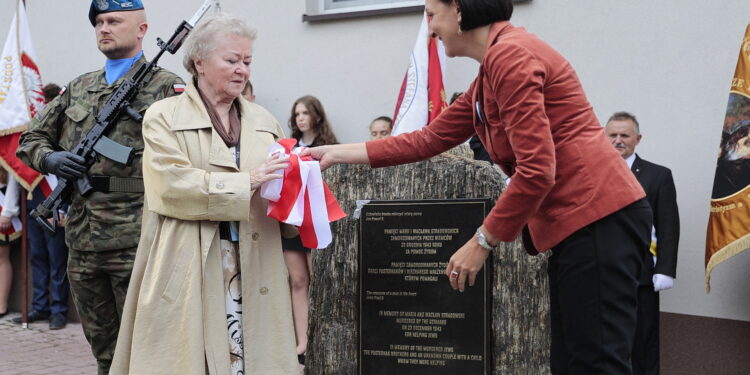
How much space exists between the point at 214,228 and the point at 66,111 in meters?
1.47

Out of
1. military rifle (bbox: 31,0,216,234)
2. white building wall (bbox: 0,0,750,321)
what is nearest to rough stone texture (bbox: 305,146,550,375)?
military rifle (bbox: 31,0,216,234)

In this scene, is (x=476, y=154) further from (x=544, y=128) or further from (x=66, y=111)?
(x=544, y=128)

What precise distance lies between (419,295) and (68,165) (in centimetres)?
192

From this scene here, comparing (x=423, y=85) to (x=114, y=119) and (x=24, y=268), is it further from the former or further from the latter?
(x=24, y=268)

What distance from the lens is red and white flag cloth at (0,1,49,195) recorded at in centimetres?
797

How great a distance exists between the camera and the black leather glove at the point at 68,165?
414cm

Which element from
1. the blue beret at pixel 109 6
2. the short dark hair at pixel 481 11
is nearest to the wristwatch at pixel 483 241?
the short dark hair at pixel 481 11

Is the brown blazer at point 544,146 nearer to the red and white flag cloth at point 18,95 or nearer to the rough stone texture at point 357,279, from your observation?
the rough stone texture at point 357,279

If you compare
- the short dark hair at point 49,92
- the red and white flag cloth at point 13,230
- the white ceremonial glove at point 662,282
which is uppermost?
the short dark hair at point 49,92

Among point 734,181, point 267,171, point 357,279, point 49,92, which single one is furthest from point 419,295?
point 49,92

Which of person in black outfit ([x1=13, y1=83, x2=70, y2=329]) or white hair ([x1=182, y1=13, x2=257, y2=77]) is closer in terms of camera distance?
white hair ([x1=182, y1=13, x2=257, y2=77])

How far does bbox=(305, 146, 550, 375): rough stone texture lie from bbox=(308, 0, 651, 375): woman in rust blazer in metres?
1.34

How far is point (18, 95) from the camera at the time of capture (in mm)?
7984

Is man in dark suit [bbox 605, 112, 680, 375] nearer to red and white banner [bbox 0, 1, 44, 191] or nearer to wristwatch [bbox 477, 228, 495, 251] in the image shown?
wristwatch [bbox 477, 228, 495, 251]
